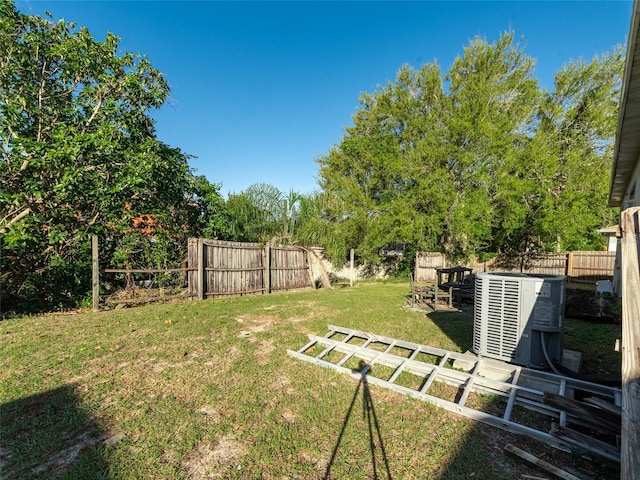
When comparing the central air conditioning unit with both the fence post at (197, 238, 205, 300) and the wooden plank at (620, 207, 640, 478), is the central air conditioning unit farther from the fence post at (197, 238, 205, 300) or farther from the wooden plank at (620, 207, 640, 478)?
the fence post at (197, 238, 205, 300)

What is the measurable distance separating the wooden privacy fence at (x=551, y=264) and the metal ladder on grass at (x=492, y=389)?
1039cm

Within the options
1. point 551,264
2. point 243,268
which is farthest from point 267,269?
point 551,264

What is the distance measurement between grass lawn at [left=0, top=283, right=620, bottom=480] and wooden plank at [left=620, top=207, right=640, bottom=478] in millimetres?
568

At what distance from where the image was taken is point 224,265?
898 centimetres

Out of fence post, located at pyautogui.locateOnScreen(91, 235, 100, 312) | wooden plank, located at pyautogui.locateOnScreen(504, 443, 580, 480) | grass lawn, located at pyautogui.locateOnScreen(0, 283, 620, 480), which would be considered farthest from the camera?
fence post, located at pyautogui.locateOnScreen(91, 235, 100, 312)

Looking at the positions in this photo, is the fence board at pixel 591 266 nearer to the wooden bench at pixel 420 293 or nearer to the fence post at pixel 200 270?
the wooden bench at pixel 420 293

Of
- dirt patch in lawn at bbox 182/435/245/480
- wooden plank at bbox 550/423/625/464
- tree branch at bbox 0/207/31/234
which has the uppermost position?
tree branch at bbox 0/207/31/234

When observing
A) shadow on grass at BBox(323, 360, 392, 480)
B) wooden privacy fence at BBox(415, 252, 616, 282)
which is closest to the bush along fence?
shadow on grass at BBox(323, 360, 392, 480)

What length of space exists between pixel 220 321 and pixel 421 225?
10.7m

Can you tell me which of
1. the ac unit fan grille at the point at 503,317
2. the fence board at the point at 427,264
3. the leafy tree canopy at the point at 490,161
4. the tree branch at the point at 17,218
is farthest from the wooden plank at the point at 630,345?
the fence board at the point at 427,264

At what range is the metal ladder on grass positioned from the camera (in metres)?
2.39

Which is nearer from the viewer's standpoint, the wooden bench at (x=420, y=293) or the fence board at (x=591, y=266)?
the wooden bench at (x=420, y=293)

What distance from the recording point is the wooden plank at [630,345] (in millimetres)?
1702

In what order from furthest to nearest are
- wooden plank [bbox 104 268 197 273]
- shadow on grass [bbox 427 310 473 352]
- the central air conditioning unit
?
wooden plank [bbox 104 268 197 273], shadow on grass [bbox 427 310 473 352], the central air conditioning unit
